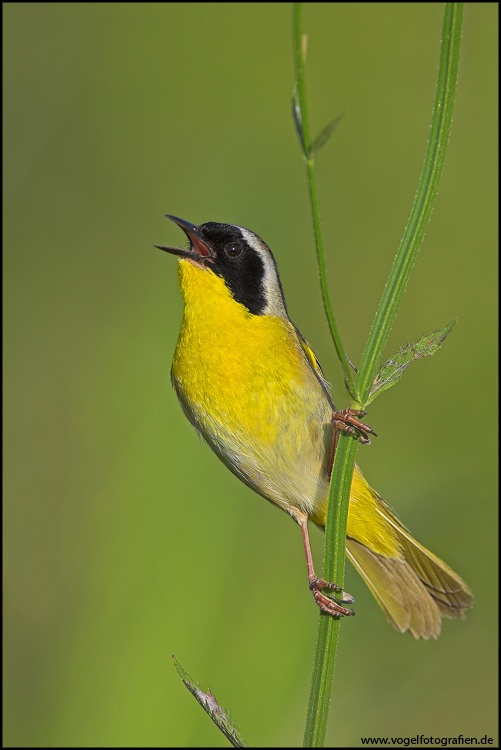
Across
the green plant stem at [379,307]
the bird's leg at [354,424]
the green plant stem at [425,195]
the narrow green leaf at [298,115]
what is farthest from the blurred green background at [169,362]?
the narrow green leaf at [298,115]

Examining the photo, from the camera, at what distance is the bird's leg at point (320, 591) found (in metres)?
1.62

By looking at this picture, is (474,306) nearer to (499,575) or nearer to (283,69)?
(499,575)

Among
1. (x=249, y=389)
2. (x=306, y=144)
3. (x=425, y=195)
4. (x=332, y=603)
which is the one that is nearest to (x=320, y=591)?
(x=332, y=603)

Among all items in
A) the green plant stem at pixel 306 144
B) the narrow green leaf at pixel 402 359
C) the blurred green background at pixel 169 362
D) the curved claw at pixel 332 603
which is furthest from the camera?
the blurred green background at pixel 169 362

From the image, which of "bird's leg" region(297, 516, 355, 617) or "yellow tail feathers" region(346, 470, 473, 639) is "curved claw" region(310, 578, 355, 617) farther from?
"yellow tail feathers" region(346, 470, 473, 639)

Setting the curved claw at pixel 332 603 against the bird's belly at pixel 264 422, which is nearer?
the curved claw at pixel 332 603

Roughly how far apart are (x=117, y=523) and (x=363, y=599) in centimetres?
77

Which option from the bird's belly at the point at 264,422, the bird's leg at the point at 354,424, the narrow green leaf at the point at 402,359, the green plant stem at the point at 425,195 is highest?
the green plant stem at the point at 425,195

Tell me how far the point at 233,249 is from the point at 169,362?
1.48ft

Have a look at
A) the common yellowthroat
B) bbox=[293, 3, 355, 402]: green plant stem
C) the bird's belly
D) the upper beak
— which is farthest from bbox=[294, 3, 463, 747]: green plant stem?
the upper beak

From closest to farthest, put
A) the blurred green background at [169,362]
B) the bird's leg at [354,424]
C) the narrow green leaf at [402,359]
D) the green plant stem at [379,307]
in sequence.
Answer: the green plant stem at [379,307]
the narrow green leaf at [402,359]
the bird's leg at [354,424]
the blurred green background at [169,362]

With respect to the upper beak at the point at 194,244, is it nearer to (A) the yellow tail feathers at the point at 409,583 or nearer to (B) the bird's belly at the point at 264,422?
(B) the bird's belly at the point at 264,422

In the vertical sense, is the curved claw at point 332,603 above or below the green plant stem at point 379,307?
below

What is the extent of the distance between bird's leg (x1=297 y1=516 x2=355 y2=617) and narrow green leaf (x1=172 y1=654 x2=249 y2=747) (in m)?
0.29
